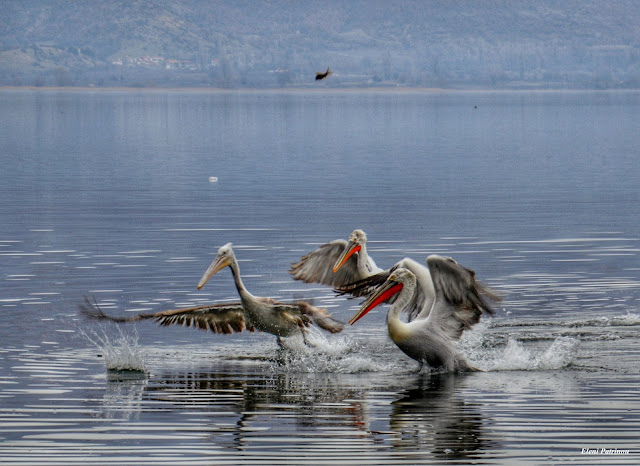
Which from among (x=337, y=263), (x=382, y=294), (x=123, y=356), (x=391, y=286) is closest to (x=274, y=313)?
(x=382, y=294)

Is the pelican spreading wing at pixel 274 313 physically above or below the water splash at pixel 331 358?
above

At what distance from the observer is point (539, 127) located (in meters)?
101

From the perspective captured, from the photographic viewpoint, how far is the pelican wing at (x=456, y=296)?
49.6ft

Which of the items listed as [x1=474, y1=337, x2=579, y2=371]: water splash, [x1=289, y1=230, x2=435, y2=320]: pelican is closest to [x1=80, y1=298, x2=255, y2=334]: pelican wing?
[x1=289, y1=230, x2=435, y2=320]: pelican

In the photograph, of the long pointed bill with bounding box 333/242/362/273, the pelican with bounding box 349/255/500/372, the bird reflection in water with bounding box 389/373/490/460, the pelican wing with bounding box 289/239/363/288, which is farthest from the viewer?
the pelican wing with bounding box 289/239/363/288

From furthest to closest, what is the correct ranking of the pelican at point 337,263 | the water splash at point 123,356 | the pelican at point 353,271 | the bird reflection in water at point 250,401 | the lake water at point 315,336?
1. the pelican at point 337,263
2. the pelican at point 353,271
3. the water splash at point 123,356
4. the bird reflection in water at point 250,401
5. the lake water at point 315,336

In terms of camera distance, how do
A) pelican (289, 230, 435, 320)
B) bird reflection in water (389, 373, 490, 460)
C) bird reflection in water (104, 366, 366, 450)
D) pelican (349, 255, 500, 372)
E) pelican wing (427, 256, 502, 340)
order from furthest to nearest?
pelican (289, 230, 435, 320)
pelican wing (427, 256, 502, 340)
pelican (349, 255, 500, 372)
bird reflection in water (104, 366, 366, 450)
bird reflection in water (389, 373, 490, 460)

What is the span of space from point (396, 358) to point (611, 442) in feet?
14.3

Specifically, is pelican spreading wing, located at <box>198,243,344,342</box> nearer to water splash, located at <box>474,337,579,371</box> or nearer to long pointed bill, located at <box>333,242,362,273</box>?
long pointed bill, located at <box>333,242,362,273</box>

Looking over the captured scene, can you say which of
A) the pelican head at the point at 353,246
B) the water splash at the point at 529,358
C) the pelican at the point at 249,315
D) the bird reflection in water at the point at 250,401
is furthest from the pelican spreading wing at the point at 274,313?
the water splash at the point at 529,358

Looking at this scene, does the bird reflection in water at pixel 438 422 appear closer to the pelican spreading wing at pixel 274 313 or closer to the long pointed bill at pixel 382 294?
the long pointed bill at pixel 382 294

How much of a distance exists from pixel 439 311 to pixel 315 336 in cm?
174

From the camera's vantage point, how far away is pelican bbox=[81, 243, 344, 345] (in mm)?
15688

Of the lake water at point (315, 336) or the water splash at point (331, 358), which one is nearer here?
the lake water at point (315, 336)
